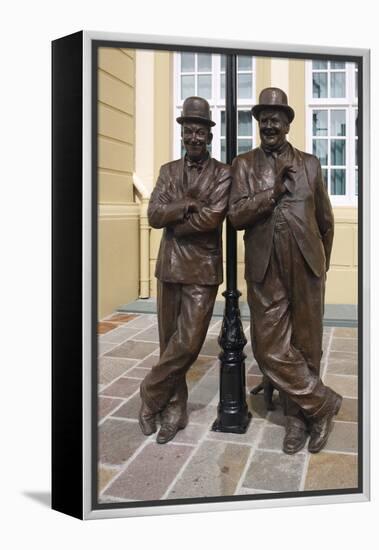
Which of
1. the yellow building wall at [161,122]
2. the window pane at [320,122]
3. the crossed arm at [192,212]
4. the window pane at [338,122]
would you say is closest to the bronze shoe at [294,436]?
the crossed arm at [192,212]

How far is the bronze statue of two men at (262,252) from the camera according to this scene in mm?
3967

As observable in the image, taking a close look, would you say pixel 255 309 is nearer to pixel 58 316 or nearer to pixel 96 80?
pixel 58 316

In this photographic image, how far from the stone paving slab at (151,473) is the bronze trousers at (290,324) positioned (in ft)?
2.33

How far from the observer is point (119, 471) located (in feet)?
12.7

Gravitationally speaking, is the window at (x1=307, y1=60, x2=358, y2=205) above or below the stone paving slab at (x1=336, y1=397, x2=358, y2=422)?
above

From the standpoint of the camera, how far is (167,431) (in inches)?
170

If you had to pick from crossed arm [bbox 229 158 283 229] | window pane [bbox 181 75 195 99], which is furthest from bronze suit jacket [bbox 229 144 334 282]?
window pane [bbox 181 75 195 99]

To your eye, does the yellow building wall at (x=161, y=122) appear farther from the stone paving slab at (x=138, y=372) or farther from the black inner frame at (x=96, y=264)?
the black inner frame at (x=96, y=264)

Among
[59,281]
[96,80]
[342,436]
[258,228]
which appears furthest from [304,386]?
[96,80]

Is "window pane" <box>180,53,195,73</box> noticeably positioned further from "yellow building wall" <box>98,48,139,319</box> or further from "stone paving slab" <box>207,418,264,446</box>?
"stone paving slab" <box>207,418,264,446</box>

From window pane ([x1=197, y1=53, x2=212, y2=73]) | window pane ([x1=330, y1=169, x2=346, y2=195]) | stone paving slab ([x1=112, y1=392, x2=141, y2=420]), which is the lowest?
stone paving slab ([x1=112, y1=392, x2=141, y2=420])

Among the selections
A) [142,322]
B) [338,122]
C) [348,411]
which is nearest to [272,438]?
[348,411]

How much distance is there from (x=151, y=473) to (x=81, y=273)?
3.90ft

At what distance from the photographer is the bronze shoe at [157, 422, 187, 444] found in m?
4.25
